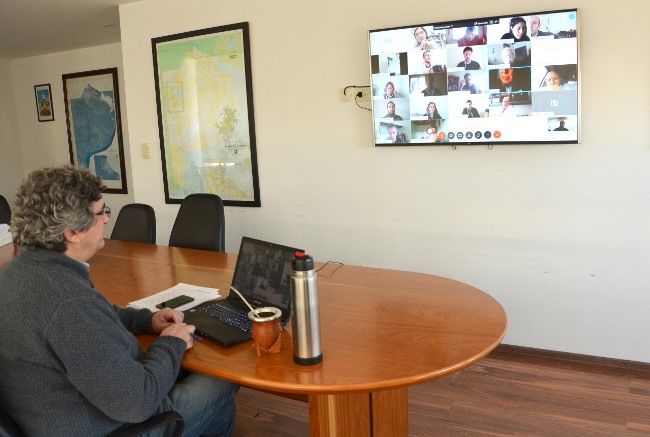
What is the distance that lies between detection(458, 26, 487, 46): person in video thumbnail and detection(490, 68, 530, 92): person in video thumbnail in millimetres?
200

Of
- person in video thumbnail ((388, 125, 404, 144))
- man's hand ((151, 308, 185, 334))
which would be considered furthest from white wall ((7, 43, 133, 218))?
man's hand ((151, 308, 185, 334))

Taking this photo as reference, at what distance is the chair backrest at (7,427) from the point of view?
1.48 m

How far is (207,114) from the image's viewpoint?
4.33 m

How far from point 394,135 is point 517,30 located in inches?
35.0

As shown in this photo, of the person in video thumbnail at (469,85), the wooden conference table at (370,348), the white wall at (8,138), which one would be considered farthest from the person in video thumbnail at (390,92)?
the white wall at (8,138)

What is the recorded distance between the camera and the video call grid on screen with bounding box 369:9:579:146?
299 centimetres

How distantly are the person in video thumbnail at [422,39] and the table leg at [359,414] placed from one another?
2.05m

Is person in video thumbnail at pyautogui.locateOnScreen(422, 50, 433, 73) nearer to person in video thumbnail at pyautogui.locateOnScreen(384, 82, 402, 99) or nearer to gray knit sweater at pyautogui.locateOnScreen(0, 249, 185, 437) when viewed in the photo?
person in video thumbnail at pyautogui.locateOnScreen(384, 82, 402, 99)

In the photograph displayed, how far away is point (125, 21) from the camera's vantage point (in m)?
4.59

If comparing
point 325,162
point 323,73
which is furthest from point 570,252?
point 323,73

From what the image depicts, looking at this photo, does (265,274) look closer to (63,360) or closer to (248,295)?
(248,295)

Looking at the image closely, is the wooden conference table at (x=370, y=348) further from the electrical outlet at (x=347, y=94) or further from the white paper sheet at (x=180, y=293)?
the electrical outlet at (x=347, y=94)

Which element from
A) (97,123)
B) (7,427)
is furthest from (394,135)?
(97,123)

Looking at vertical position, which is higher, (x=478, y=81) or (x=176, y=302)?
(x=478, y=81)
